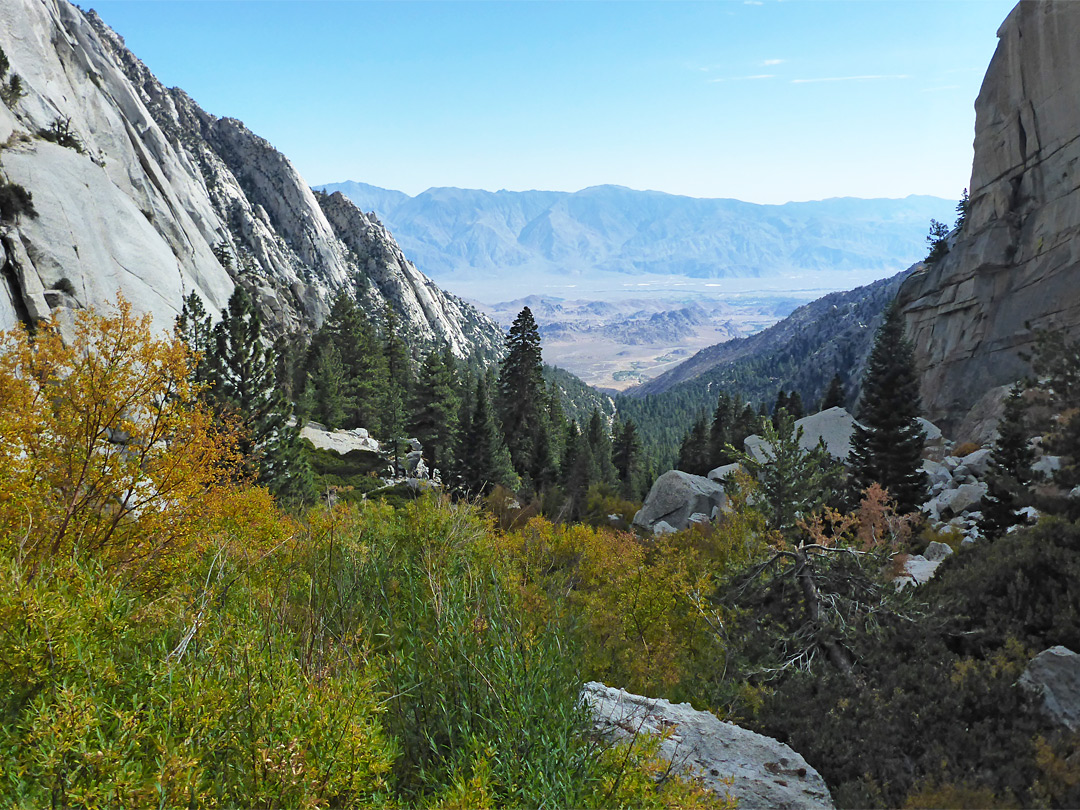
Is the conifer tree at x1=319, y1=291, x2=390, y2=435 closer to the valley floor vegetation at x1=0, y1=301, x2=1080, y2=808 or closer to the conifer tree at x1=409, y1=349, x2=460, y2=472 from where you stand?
the conifer tree at x1=409, y1=349, x2=460, y2=472

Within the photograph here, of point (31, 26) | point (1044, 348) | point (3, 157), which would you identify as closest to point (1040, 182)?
point (1044, 348)

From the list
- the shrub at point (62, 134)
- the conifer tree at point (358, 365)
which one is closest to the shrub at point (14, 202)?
the shrub at point (62, 134)

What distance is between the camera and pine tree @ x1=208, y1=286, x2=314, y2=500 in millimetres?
30438

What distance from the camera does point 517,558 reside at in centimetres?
1233

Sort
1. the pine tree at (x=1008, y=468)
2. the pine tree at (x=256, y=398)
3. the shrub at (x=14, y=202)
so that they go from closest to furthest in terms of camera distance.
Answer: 1. the pine tree at (x=1008, y=468)
2. the pine tree at (x=256, y=398)
3. the shrub at (x=14, y=202)

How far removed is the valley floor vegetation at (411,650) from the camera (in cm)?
481

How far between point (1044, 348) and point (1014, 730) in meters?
13.7

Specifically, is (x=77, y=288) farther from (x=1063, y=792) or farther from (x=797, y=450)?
(x=1063, y=792)

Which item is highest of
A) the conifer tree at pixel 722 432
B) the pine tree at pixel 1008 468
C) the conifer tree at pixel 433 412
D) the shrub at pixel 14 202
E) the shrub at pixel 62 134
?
the shrub at pixel 62 134

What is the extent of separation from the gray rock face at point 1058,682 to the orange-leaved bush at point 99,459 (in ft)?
44.8

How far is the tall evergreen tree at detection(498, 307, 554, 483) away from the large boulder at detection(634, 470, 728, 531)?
16206mm

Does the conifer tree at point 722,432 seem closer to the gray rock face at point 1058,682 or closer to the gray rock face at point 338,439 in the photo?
the gray rock face at point 338,439

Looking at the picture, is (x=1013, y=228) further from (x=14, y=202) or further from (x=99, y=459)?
(x=14, y=202)

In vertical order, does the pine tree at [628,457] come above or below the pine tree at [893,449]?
below
